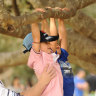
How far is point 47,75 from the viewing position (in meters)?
2.57

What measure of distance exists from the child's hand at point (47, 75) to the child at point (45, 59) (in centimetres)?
7

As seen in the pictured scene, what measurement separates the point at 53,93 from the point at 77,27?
7.25 ft

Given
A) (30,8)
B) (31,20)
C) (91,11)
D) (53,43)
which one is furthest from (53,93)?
(91,11)

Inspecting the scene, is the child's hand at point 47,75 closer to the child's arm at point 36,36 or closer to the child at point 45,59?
the child at point 45,59

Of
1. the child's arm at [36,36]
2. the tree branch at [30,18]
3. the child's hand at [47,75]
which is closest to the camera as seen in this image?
the tree branch at [30,18]

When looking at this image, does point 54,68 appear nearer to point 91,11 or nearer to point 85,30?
point 85,30

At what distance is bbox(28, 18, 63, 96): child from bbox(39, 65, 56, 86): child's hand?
0.24 feet

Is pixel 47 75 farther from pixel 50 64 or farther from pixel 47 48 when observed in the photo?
pixel 47 48

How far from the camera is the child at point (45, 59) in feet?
8.74

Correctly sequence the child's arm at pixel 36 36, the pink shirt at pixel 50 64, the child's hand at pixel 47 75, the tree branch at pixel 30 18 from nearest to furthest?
the tree branch at pixel 30 18, the child's hand at pixel 47 75, the pink shirt at pixel 50 64, the child's arm at pixel 36 36

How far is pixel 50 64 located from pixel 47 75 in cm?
17

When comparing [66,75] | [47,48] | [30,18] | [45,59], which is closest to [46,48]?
[47,48]

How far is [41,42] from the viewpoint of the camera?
9.32 ft

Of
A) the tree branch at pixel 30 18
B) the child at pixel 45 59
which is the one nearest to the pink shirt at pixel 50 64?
the child at pixel 45 59
